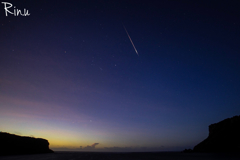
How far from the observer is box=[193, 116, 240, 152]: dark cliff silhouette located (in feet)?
529

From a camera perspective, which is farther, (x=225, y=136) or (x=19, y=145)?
(x=225, y=136)

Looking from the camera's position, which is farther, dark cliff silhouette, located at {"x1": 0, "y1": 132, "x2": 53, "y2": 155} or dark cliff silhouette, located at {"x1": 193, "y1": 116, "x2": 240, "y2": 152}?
dark cliff silhouette, located at {"x1": 193, "y1": 116, "x2": 240, "y2": 152}

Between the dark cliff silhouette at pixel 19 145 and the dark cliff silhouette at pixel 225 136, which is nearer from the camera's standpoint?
the dark cliff silhouette at pixel 19 145

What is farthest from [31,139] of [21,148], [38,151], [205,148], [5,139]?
[205,148]

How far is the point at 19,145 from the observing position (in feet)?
441

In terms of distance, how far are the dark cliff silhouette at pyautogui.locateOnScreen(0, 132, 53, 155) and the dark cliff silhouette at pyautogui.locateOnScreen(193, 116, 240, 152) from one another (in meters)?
196

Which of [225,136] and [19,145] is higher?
[19,145]

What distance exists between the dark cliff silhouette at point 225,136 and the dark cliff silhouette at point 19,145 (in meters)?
196

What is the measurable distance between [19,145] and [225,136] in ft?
675

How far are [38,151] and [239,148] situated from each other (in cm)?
20704

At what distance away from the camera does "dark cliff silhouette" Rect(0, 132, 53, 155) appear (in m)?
116

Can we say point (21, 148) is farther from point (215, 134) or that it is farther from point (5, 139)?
point (215, 134)

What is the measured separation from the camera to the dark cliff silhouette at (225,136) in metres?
161

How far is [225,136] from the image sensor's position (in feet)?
552
